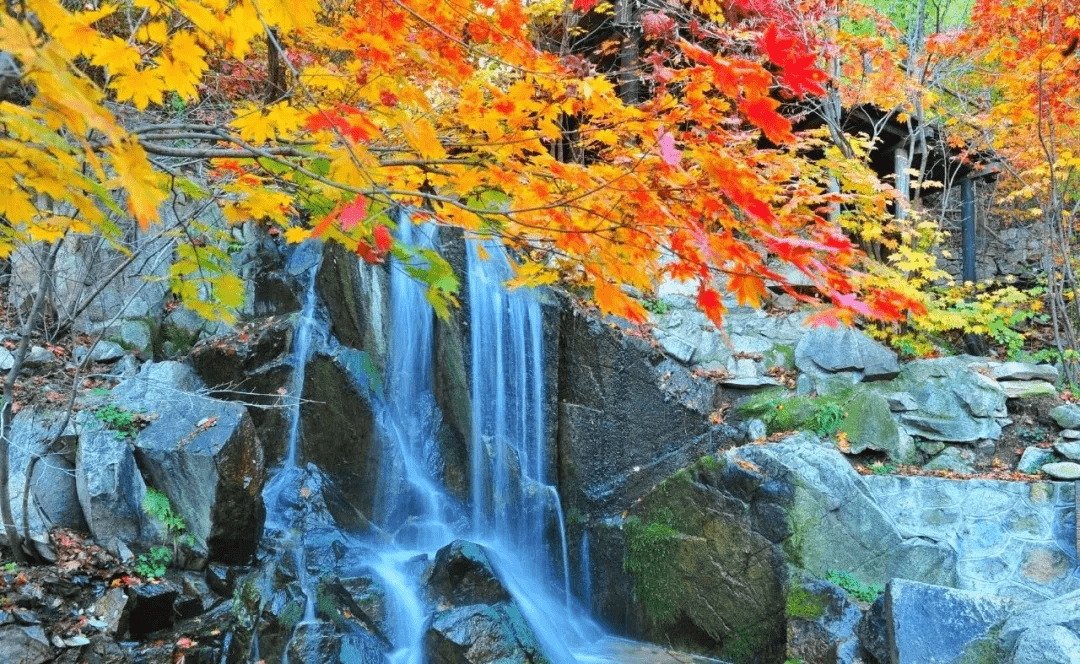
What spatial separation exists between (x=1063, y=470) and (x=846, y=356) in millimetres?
2662

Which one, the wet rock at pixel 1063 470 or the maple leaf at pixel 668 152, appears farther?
the wet rock at pixel 1063 470

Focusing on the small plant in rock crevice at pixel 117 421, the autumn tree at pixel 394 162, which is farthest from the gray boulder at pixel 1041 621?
the small plant in rock crevice at pixel 117 421

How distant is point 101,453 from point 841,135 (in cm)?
1054

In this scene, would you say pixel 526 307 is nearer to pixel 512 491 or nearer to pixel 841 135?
pixel 512 491

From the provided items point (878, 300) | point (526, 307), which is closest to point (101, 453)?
point (526, 307)

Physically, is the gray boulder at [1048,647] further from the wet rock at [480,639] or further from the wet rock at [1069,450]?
the wet rock at [1069,450]

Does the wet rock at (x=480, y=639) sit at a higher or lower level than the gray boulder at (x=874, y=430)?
lower

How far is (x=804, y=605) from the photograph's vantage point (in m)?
5.36

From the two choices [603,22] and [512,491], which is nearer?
[512,491]

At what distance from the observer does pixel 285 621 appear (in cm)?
516

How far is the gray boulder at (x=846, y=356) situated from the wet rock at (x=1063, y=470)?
212cm

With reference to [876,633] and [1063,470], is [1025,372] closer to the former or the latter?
[1063,470]

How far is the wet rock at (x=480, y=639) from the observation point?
16.9 ft

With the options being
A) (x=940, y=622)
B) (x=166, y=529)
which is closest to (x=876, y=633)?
(x=940, y=622)
